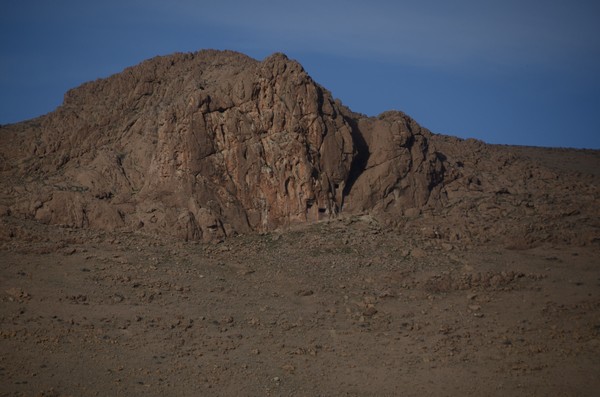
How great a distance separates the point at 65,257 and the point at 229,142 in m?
8.83

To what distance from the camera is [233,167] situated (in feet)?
135

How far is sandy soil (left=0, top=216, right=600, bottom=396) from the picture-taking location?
30.0m

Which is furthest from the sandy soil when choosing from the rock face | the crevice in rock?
the crevice in rock

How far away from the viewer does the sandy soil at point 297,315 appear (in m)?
30.0

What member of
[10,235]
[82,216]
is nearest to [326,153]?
[82,216]

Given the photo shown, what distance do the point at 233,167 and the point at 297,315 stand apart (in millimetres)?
9201

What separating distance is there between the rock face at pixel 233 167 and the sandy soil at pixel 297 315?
1.18 meters

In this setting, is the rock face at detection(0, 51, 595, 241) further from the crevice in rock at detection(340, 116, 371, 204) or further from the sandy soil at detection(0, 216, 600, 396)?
the sandy soil at detection(0, 216, 600, 396)

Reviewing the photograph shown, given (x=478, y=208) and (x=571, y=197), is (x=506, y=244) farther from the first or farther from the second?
(x=571, y=197)

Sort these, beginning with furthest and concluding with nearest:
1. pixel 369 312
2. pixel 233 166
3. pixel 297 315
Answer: pixel 233 166 < pixel 369 312 < pixel 297 315

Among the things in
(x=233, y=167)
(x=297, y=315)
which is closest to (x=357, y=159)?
(x=233, y=167)

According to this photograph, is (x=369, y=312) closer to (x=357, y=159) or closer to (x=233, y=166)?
(x=233, y=166)

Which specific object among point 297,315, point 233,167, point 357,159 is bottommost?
point 297,315

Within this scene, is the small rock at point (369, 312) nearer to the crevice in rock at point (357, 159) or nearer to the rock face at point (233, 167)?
the rock face at point (233, 167)
